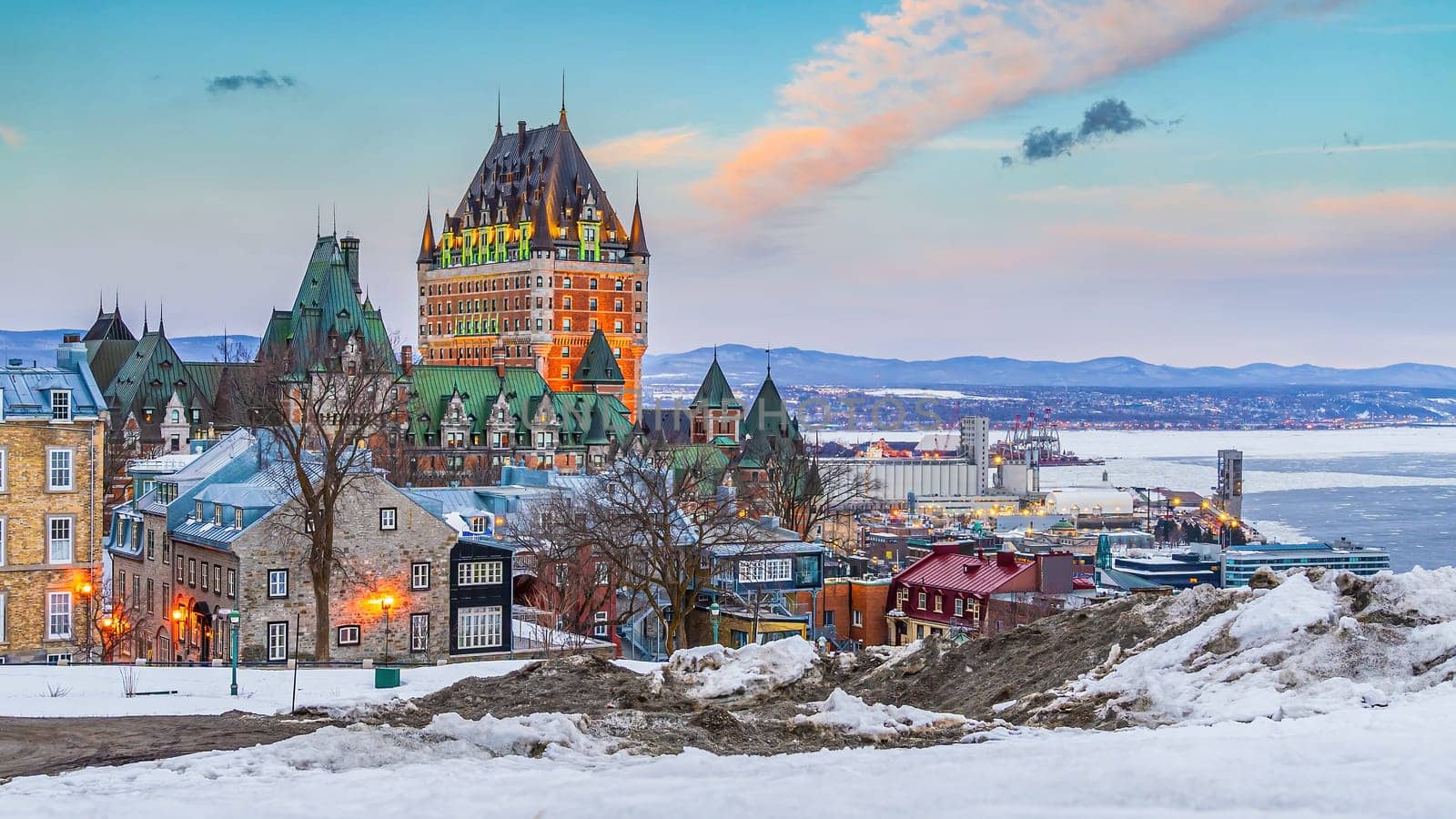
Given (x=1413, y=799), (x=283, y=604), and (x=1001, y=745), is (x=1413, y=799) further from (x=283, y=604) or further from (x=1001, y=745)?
(x=283, y=604)

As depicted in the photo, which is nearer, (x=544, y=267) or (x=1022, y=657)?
(x=1022, y=657)

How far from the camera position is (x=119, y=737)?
741 inches

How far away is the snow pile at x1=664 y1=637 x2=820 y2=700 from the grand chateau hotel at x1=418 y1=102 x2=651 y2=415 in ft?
404

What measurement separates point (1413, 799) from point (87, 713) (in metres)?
15.3

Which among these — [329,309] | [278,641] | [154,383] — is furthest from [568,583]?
[154,383]

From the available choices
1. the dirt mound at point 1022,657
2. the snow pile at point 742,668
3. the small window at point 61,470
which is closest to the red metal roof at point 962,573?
the small window at point 61,470

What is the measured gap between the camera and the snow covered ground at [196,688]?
70.4 feet

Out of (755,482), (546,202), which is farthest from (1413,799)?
(546,202)

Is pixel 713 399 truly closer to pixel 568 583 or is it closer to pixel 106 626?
pixel 568 583

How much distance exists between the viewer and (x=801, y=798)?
13.7 m

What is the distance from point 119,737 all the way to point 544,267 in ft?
448

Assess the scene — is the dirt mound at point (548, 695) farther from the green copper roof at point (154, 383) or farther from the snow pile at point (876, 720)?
the green copper roof at point (154, 383)

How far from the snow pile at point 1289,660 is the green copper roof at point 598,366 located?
11874cm

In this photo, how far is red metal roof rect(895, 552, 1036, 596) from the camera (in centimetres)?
5550
